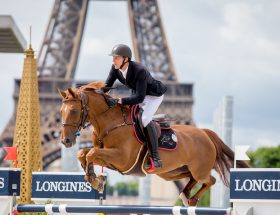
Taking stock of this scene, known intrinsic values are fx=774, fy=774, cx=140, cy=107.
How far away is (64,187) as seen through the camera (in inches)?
343

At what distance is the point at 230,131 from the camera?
1683 centimetres

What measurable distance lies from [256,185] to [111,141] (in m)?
1.54

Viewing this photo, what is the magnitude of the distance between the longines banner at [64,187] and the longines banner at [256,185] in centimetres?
239

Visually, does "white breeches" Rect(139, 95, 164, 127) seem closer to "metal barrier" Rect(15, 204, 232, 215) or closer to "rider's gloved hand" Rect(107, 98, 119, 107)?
"rider's gloved hand" Rect(107, 98, 119, 107)

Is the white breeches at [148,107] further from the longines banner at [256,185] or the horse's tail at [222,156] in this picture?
the longines banner at [256,185]

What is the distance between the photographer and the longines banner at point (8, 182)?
7.55m

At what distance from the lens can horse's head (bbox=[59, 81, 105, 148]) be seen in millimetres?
7023

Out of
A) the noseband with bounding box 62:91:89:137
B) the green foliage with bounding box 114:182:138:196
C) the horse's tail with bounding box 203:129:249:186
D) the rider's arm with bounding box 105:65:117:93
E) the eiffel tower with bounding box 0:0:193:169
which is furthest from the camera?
the green foliage with bounding box 114:182:138:196

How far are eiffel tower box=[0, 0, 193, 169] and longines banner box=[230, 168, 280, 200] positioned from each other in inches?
1343

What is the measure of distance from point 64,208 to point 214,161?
206 cm

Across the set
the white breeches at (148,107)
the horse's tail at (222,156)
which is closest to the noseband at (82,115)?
the white breeches at (148,107)

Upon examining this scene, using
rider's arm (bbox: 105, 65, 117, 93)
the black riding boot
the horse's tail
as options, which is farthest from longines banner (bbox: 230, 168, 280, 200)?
the horse's tail

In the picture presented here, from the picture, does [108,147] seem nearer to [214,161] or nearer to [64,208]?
[64,208]

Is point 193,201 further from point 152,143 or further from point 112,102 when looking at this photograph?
point 112,102
